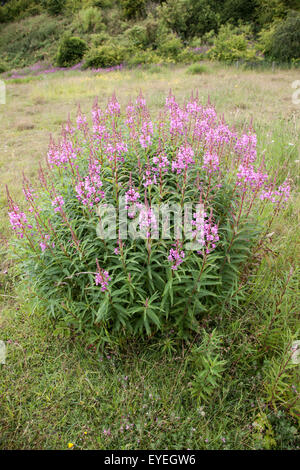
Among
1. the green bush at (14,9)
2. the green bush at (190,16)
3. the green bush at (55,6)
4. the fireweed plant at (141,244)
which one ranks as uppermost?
the green bush at (14,9)

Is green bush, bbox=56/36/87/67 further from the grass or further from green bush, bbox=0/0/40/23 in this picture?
the grass

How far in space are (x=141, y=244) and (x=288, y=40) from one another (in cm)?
1704

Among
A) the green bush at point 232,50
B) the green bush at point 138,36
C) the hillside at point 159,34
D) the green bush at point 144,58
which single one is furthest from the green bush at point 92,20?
the green bush at point 232,50

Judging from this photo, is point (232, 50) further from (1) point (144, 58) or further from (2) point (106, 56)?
(2) point (106, 56)

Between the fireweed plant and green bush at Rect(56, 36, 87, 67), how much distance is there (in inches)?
892

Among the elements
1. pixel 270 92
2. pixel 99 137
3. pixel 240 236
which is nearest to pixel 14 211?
pixel 99 137

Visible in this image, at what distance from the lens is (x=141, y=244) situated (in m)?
2.54

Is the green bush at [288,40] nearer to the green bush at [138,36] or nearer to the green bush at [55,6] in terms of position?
the green bush at [138,36]

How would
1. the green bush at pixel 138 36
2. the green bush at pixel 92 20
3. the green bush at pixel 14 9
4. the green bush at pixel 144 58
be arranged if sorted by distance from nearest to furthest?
1. the green bush at pixel 144 58
2. the green bush at pixel 138 36
3. the green bush at pixel 92 20
4. the green bush at pixel 14 9

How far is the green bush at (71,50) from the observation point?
2095 centimetres

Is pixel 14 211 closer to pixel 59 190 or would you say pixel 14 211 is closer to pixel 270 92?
pixel 59 190

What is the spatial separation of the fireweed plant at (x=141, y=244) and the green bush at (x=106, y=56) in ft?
61.6

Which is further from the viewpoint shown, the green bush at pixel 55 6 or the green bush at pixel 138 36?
the green bush at pixel 55 6

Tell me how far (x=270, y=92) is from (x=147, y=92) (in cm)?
471
